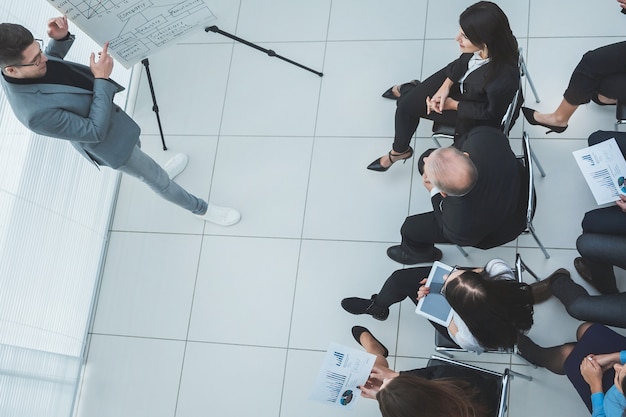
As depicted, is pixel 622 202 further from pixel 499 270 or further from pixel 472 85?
pixel 472 85

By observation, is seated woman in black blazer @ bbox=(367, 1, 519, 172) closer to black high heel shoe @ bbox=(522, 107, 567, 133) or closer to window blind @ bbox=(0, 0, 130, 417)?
black high heel shoe @ bbox=(522, 107, 567, 133)

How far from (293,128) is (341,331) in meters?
1.32

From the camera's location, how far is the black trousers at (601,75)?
3.04 m

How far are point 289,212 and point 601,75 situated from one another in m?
1.85

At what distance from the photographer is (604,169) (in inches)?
116

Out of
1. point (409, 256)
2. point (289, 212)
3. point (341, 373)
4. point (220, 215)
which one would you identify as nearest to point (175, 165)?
point (220, 215)

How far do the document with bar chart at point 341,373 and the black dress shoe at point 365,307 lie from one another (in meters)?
0.63

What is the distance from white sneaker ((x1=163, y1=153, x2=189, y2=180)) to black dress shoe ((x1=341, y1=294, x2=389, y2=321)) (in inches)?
54.8

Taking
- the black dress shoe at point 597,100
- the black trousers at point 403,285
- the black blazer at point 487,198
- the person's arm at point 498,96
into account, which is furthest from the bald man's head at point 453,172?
the black dress shoe at point 597,100

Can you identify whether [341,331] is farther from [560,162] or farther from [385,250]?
[560,162]

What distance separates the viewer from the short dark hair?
247 centimetres

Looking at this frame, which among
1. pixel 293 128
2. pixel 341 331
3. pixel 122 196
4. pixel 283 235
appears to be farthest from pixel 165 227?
pixel 341 331

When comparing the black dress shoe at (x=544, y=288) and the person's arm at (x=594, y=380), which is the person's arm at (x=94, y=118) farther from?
the person's arm at (x=594, y=380)

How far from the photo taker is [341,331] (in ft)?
11.3
